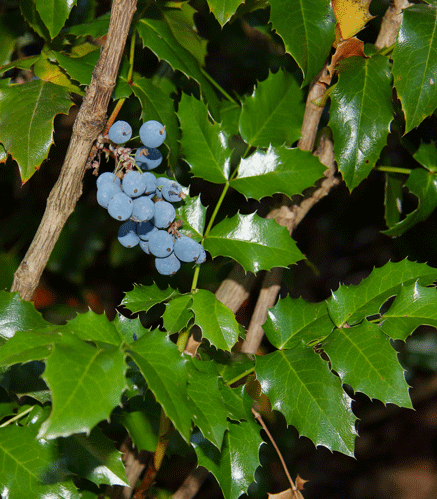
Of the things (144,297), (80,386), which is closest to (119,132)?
(144,297)

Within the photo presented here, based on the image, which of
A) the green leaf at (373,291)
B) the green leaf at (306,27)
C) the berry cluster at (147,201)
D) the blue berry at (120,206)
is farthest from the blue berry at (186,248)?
the green leaf at (306,27)

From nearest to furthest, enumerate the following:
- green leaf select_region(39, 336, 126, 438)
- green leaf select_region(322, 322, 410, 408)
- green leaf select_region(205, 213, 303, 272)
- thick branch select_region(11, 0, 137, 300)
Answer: green leaf select_region(39, 336, 126, 438) < thick branch select_region(11, 0, 137, 300) < green leaf select_region(322, 322, 410, 408) < green leaf select_region(205, 213, 303, 272)

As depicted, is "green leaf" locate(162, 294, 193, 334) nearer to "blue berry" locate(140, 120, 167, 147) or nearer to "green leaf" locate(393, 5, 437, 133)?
"blue berry" locate(140, 120, 167, 147)

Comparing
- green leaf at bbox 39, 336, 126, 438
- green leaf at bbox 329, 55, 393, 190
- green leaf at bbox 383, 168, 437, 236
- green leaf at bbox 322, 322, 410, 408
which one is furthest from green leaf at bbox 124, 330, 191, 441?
green leaf at bbox 383, 168, 437, 236

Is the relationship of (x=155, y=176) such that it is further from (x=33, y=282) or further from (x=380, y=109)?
(x=380, y=109)

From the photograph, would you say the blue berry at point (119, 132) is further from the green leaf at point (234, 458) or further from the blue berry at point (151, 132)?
the green leaf at point (234, 458)
